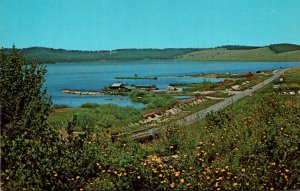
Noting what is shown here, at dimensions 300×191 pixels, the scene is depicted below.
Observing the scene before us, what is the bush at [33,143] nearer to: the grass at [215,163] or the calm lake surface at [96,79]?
the grass at [215,163]

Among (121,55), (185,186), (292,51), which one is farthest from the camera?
(121,55)

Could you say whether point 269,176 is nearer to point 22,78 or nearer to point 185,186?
point 185,186

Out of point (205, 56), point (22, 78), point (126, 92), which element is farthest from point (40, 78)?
point (205, 56)

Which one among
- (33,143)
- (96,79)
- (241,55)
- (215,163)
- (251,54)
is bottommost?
(96,79)

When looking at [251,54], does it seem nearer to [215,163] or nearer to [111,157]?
[215,163]

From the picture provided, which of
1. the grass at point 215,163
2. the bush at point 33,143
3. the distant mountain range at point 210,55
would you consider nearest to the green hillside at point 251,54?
the distant mountain range at point 210,55

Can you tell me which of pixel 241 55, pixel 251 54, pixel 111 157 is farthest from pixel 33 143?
pixel 241 55
